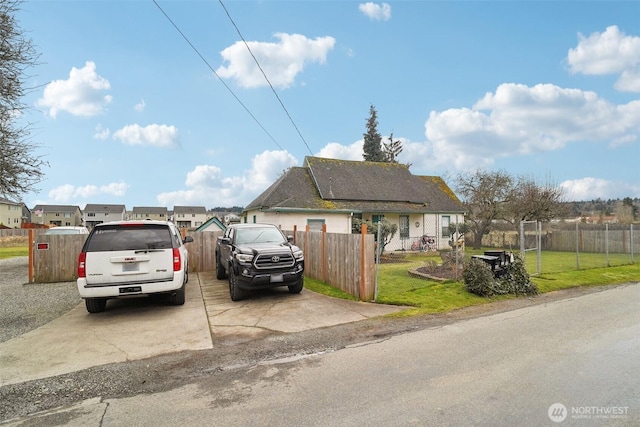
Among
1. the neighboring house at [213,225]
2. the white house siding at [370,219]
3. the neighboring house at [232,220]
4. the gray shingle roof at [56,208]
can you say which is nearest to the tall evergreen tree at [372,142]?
the neighboring house at [232,220]

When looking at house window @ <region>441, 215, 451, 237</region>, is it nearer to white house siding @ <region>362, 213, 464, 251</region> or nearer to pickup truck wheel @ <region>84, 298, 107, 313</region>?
white house siding @ <region>362, 213, 464, 251</region>

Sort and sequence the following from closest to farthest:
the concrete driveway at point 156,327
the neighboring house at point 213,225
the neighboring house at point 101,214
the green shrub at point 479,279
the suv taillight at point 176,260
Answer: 1. the concrete driveway at point 156,327
2. the suv taillight at point 176,260
3. the green shrub at point 479,279
4. the neighboring house at point 213,225
5. the neighboring house at point 101,214

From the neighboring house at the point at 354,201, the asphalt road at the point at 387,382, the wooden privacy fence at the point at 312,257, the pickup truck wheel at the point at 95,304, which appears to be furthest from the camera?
the neighboring house at the point at 354,201

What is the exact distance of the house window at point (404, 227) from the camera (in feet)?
74.7

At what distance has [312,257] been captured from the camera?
1166 centimetres

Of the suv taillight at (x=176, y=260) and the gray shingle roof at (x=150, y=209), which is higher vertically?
the gray shingle roof at (x=150, y=209)

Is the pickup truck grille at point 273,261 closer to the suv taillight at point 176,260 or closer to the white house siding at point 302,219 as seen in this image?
the suv taillight at point 176,260

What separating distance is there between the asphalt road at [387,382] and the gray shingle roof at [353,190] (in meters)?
14.4

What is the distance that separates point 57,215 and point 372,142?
8354 centimetres

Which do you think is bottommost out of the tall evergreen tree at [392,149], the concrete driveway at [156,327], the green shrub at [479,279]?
the concrete driveway at [156,327]

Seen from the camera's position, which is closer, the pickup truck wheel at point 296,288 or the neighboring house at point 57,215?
the pickup truck wheel at point 296,288

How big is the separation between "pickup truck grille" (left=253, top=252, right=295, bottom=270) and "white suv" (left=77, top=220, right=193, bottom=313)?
171cm

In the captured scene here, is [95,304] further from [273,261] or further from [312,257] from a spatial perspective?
[312,257]

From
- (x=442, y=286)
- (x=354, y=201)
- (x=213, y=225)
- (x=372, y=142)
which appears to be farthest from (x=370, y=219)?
(x=372, y=142)
